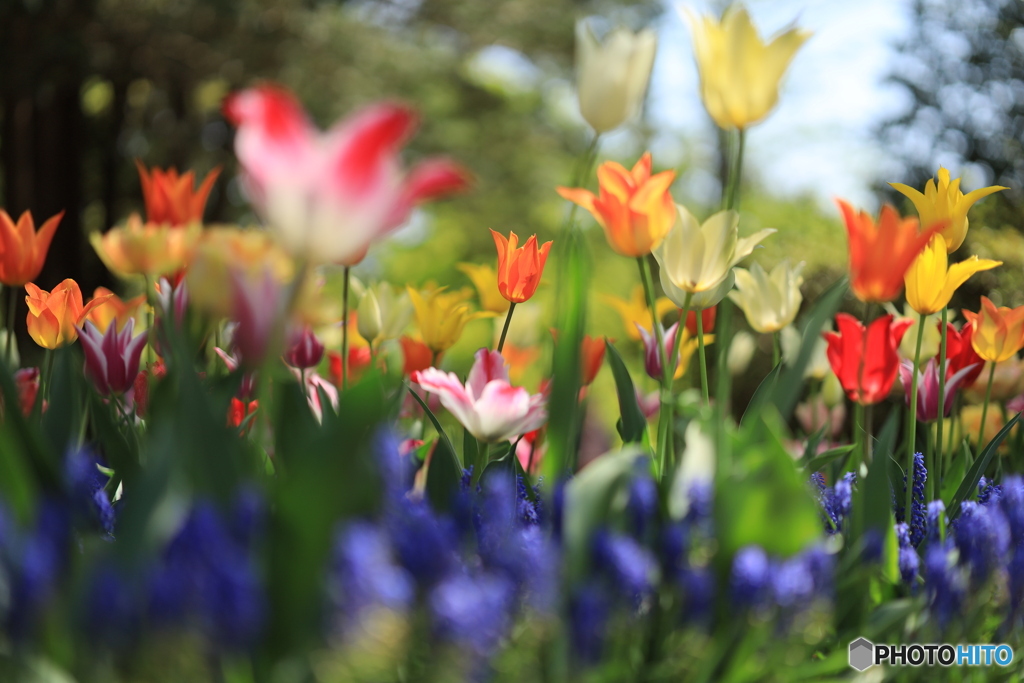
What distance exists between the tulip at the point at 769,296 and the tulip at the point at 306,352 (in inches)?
41.0

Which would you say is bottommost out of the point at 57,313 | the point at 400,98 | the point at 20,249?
the point at 400,98

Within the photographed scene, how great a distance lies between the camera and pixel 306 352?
2064mm

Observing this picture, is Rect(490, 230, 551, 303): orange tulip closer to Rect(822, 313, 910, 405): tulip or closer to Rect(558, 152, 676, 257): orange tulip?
Rect(558, 152, 676, 257): orange tulip

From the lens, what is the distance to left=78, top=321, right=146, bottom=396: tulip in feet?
5.58

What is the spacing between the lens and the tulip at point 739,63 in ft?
3.91

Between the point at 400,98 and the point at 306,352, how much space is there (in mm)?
10753

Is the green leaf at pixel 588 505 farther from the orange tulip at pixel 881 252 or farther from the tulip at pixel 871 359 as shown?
the tulip at pixel 871 359

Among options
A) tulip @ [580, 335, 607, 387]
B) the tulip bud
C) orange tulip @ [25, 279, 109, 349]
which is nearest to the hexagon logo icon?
tulip @ [580, 335, 607, 387]

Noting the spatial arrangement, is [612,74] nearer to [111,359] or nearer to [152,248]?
[152,248]

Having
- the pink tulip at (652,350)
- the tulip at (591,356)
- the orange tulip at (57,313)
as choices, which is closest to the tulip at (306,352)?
the orange tulip at (57,313)

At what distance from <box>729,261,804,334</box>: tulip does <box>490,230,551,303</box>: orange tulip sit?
489mm

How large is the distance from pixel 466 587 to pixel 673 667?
30 centimetres

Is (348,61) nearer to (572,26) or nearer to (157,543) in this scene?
(572,26)

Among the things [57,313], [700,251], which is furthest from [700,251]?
[57,313]
